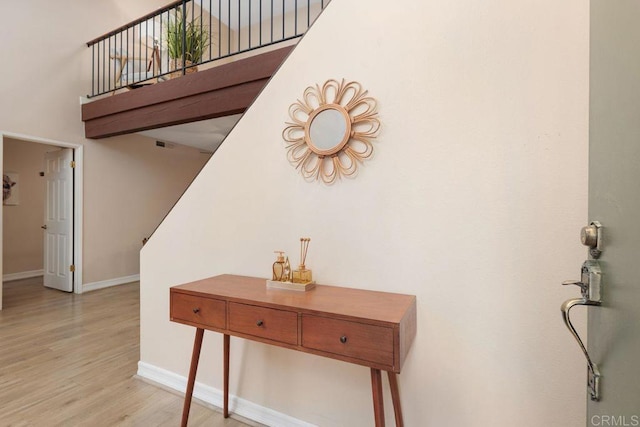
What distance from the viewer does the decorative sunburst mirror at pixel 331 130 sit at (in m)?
1.52

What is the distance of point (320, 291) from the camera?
1481 millimetres

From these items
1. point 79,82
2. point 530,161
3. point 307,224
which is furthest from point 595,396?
point 79,82

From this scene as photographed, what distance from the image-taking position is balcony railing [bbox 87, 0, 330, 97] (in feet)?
11.2

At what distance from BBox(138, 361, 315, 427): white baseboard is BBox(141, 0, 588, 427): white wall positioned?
0.17ft

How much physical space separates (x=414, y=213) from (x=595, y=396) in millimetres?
838

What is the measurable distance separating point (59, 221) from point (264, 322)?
4.80 m

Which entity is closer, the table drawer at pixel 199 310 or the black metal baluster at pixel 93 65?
the table drawer at pixel 199 310

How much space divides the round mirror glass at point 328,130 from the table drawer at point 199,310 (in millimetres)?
888

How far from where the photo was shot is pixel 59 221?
4.55m

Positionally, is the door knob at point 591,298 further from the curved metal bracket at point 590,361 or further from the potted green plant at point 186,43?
the potted green plant at point 186,43

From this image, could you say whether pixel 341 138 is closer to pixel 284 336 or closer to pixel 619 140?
pixel 284 336

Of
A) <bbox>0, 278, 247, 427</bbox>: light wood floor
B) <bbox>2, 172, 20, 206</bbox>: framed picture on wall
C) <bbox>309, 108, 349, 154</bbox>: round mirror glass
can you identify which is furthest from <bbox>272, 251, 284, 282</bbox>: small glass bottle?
<bbox>2, 172, 20, 206</bbox>: framed picture on wall

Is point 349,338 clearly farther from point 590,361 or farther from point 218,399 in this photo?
point 218,399

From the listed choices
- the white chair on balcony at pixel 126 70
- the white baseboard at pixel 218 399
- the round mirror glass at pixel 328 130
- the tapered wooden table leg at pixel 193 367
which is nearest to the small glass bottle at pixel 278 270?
the tapered wooden table leg at pixel 193 367
